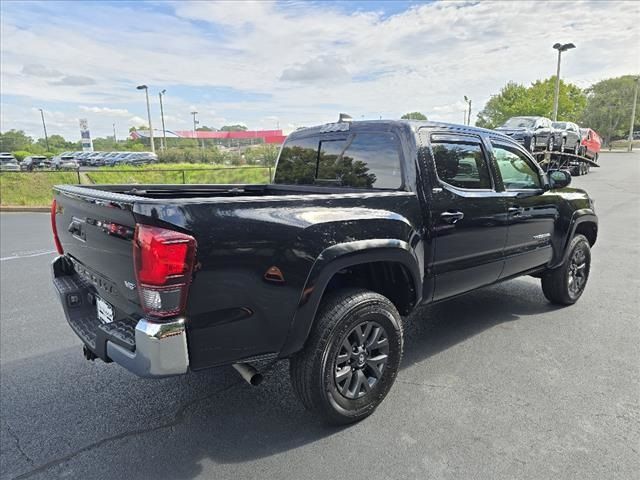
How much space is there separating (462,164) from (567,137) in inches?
688

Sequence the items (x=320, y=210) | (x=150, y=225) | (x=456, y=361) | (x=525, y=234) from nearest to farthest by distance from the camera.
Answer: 1. (x=150, y=225)
2. (x=320, y=210)
3. (x=456, y=361)
4. (x=525, y=234)

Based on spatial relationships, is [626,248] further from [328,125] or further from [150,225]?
[150,225]

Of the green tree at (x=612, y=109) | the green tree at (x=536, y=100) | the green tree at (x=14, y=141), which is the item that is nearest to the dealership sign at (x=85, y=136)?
the green tree at (x=14, y=141)

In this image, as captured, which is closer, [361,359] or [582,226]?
[361,359]

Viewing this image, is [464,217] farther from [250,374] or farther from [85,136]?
[85,136]

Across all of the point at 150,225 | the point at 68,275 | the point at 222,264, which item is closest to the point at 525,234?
the point at 222,264

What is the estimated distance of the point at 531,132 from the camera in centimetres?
1500

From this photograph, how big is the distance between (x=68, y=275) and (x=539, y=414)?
3420 millimetres

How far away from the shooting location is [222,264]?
7.20 feet

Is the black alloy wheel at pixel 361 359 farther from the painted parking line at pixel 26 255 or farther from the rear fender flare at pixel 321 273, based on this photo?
the painted parking line at pixel 26 255

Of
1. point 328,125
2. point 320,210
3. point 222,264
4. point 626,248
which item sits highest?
point 328,125

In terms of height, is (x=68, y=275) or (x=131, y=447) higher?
(x=68, y=275)

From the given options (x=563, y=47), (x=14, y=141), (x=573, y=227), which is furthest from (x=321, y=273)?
(x=14, y=141)

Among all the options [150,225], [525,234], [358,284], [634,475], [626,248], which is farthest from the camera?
[626,248]
